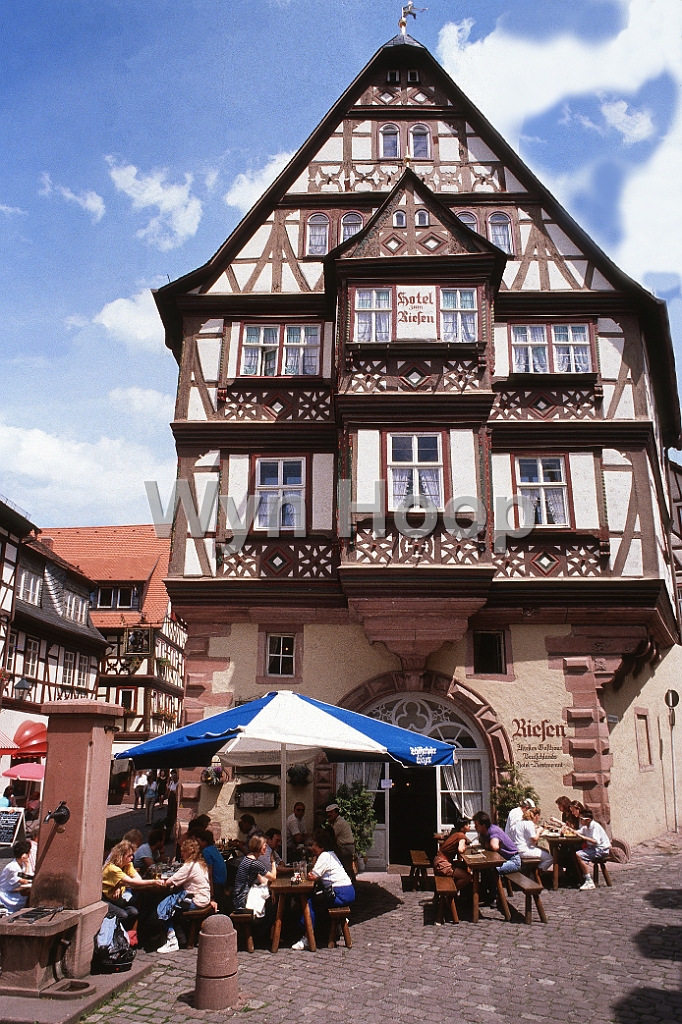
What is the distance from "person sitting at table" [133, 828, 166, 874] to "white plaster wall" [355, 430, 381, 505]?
7.15 metres

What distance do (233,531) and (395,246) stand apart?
725 cm

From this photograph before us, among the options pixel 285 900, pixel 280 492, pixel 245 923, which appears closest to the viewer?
pixel 245 923

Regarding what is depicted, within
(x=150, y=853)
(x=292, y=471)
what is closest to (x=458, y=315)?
(x=292, y=471)

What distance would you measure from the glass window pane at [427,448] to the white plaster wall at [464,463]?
0.35 m

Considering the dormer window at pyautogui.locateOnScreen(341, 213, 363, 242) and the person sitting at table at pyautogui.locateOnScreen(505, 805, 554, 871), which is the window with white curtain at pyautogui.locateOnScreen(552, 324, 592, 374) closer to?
the dormer window at pyautogui.locateOnScreen(341, 213, 363, 242)

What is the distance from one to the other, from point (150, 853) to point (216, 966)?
464cm

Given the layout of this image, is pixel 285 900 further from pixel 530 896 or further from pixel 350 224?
pixel 350 224

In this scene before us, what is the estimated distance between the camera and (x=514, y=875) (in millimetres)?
11555

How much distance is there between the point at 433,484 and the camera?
1636 cm

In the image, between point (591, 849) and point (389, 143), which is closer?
point (591, 849)

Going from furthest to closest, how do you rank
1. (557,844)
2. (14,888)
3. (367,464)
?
1. (367,464)
2. (557,844)
3. (14,888)

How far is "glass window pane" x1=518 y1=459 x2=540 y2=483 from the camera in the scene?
17531 mm

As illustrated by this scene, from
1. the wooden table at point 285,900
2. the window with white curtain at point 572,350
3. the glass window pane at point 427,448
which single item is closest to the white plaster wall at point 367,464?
the glass window pane at point 427,448

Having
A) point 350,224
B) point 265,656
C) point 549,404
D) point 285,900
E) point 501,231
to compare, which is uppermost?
point 350,224
